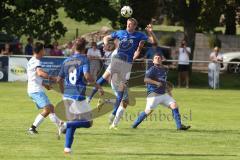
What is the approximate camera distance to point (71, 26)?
65.3 m

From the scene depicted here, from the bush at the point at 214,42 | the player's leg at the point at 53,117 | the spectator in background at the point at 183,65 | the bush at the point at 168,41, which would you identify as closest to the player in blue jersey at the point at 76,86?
the player's leg at the point at 53,117

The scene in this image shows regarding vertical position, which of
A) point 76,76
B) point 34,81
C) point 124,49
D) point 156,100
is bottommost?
point 156,100

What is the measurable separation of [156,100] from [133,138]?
75.1 inches

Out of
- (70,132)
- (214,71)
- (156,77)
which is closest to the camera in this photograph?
(70,132)

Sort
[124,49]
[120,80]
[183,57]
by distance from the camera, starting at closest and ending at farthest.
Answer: [124,49]
[120,80]
[183,57]

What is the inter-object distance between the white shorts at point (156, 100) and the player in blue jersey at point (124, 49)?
26.0 inches

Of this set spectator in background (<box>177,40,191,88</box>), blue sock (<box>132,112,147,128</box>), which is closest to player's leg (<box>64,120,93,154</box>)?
blue sock (<box>132,112,147,128</box>)

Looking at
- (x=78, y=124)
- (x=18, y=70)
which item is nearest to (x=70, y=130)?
(x=78, y=124)

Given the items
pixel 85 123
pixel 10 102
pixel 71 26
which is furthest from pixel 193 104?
pixel 71 26

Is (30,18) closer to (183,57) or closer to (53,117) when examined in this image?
(183,57)

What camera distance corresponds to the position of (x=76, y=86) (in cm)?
1329

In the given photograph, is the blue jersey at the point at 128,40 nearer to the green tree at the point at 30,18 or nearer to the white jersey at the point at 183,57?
the white jersey at the point at 183,57

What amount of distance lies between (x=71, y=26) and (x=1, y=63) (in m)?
32.2

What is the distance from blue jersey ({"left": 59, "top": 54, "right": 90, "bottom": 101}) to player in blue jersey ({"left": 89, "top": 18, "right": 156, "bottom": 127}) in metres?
4.01
